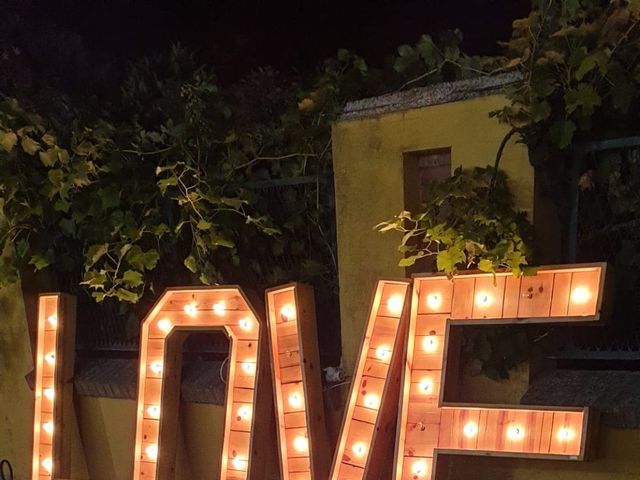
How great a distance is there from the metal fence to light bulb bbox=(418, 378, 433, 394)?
69cm

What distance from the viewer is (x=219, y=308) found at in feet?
13.3

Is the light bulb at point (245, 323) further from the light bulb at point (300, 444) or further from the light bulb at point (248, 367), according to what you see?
the light bulb at point (300, 444)

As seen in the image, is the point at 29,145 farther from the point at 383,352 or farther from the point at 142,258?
the point at 383,352

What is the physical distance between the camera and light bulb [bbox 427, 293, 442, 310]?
134 inches

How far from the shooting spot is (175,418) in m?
4.28

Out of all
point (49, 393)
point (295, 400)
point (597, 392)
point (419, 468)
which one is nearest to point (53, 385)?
point (49, 393)

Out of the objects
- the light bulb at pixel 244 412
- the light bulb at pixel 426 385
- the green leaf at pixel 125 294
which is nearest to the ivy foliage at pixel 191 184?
the green leaf at pixel 125 294

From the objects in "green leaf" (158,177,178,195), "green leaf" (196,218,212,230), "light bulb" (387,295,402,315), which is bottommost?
"light bulb" (387,295,402,315)

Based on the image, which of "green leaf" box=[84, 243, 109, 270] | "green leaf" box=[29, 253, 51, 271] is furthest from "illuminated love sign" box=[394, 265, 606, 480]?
"green leaf" box=[29, 253, 51, 271]

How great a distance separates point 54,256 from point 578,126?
3.42 meters

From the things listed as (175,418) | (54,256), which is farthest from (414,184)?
(54,256)

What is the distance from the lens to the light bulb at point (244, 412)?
3857 millimetres

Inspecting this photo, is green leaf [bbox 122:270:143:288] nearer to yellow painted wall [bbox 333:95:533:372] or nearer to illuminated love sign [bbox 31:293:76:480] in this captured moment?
illuminated love sign [bbox 31:293:76:480]

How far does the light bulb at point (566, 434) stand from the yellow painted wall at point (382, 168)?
0.99 meters
